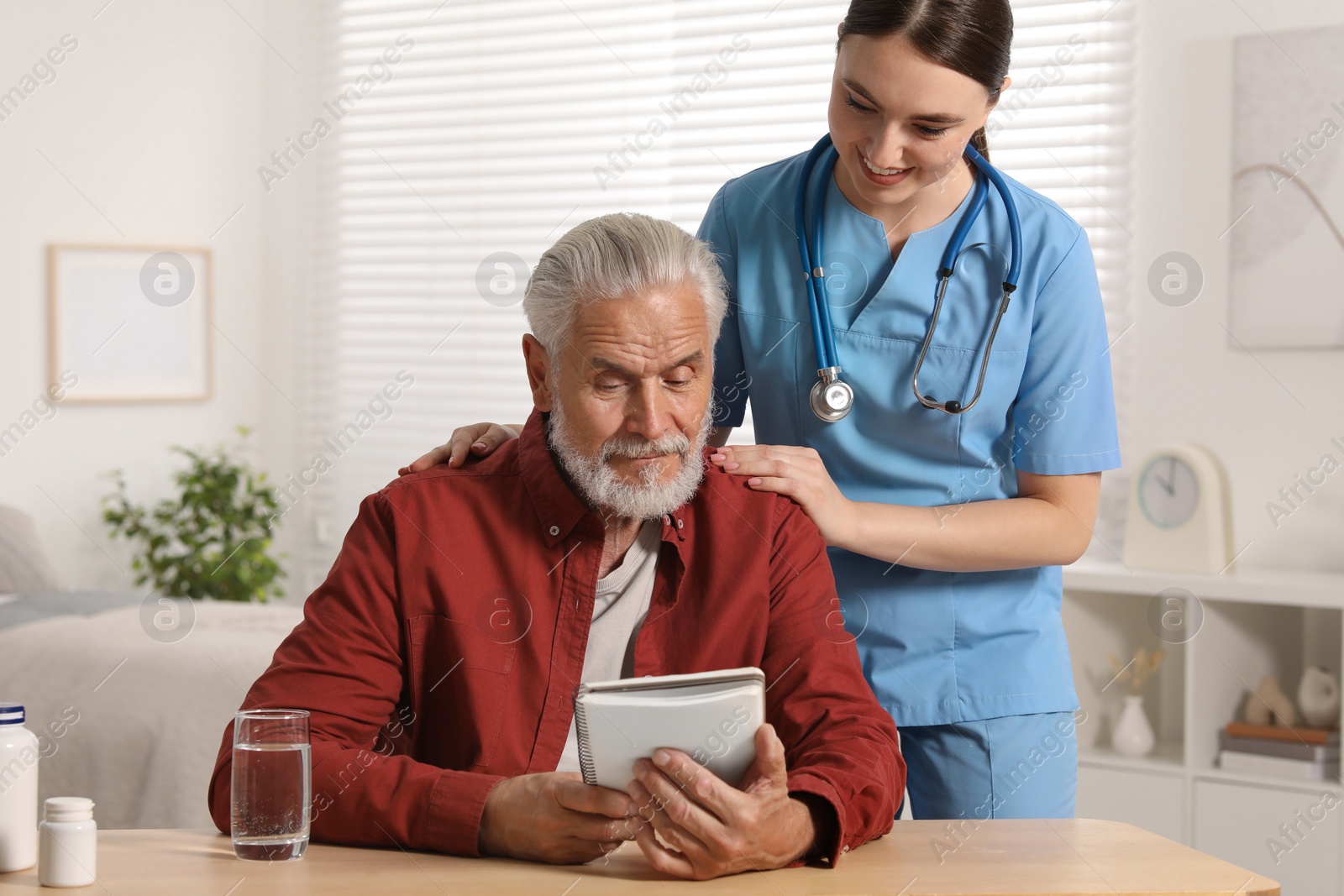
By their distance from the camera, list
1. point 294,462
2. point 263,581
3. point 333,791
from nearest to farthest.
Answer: point 333,791 < point 263,581 < point 294,462

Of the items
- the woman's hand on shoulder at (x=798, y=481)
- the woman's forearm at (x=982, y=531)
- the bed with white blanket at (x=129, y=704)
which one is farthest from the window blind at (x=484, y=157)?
the woman's hand on shoulder at (x=798, y=481)

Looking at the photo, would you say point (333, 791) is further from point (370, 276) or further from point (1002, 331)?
point (370, 276)

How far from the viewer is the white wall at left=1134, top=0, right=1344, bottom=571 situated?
3.21m

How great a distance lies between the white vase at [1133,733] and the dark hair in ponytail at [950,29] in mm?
2066

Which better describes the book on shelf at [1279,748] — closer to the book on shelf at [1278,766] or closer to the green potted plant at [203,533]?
the book on shelf at [1278,766]

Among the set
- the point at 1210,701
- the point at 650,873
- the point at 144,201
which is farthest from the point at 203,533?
the point at 650,873

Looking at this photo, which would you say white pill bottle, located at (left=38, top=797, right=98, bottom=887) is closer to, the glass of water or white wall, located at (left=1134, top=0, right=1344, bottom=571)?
the glass of water

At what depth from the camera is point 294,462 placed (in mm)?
5027

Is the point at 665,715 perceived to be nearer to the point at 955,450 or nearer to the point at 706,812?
the point at 706,812

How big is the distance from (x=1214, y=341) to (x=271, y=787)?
9.29ft

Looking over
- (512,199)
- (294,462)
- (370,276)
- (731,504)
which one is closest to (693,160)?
(512,199)

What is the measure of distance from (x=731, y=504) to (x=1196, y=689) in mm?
1820

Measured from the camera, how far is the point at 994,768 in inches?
67.6

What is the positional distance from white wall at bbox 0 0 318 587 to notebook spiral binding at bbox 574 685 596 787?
151 inches
